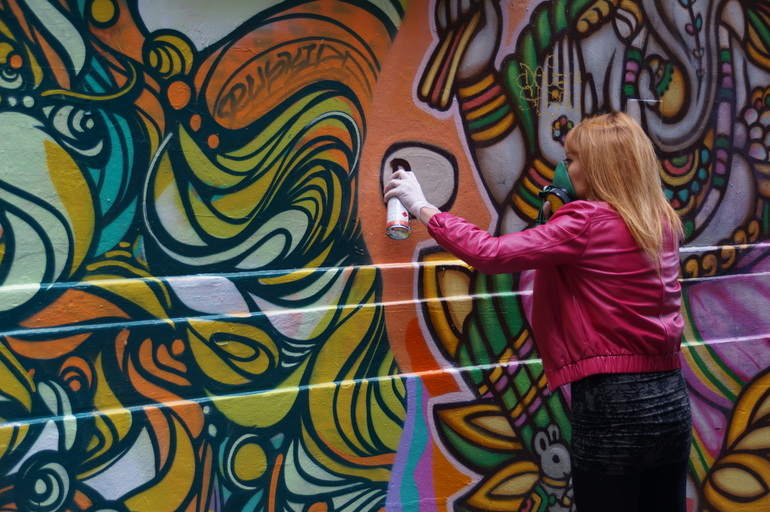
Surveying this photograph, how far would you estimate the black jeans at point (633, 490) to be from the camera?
244 cm

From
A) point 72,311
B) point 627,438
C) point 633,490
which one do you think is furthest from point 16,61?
point 633,490

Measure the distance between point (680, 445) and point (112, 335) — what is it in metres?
2.20

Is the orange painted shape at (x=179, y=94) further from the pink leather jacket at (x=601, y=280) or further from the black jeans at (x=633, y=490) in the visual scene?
the black jeans at (x=633, y=490)

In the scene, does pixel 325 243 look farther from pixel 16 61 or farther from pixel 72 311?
pixel 16 61

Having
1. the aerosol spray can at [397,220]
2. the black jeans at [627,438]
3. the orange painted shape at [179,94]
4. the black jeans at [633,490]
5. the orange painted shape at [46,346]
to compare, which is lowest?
the black jeans at [633,490]

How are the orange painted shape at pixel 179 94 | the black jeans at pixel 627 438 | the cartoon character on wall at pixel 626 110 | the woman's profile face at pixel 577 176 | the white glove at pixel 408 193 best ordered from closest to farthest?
1. the black jeans at pixel 627 438
2. the woman's profile face at pixel 577 176
3. the white glove at pixel 408 193
4. the orange painted shape at pixel 179 94
5. the cartoon character on wall at pixel 626 110

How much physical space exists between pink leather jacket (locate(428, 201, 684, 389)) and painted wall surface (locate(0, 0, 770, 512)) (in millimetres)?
966

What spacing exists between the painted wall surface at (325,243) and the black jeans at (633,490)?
98cm

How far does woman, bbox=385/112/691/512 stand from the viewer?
2.44 metres

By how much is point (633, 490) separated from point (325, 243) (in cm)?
162

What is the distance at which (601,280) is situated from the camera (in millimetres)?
2484

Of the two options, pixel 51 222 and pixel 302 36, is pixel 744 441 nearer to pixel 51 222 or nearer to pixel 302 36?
pixel 302 36

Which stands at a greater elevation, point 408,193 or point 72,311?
point 408,193

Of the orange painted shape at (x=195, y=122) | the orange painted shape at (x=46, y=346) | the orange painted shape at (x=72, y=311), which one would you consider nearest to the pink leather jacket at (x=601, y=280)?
the orange painted shape at (x=195, y=122)
